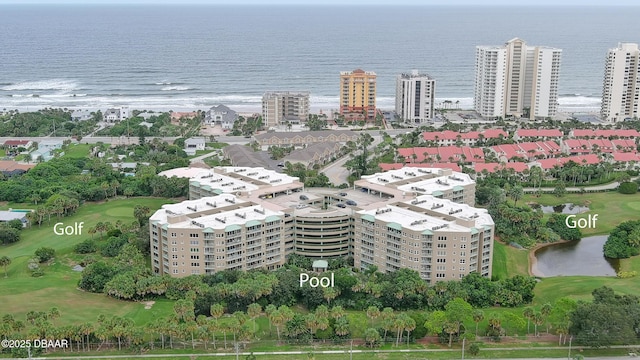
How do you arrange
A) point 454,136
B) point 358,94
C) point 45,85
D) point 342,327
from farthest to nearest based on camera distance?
1. point 45,85
2. point 358,94
3. point 454,136
4. point 342,327

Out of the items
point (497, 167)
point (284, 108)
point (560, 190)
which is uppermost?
point (284, 108)

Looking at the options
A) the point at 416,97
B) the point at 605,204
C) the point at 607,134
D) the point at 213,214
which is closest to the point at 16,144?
the point at 213,214

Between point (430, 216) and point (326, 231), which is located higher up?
point (430, 216)

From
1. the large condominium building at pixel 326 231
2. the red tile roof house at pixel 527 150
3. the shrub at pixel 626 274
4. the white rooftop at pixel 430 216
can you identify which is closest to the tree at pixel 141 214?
the large condominium building at pixel 326 231

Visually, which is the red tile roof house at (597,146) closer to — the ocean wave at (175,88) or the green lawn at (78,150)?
the green lawn at (78,150)

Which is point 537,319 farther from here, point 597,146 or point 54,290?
point 597,146

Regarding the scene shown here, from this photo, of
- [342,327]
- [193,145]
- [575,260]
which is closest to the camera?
[342,327]
